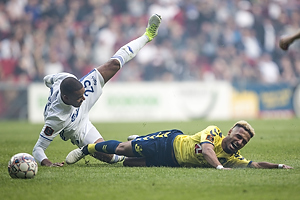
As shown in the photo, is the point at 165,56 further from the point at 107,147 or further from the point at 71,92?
the point at 107,147

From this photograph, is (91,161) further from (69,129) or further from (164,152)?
(164,152)

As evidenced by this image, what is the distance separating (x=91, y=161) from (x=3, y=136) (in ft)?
17.4

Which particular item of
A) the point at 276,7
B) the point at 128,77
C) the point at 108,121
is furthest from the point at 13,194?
the point at 276,7

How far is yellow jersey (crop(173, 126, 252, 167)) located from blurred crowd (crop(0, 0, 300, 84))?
1286cm

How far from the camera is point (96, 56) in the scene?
19641mm

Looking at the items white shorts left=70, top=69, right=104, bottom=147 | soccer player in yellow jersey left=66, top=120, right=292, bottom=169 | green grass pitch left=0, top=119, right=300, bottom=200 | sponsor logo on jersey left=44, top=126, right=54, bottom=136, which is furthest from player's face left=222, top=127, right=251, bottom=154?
sponsor logo on jersey left=44, top=126, right=54, bottom=136

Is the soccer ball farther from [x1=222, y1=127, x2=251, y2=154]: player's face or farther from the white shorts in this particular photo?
[x1=222, y1=127, x2=251, y2=154]: player's face

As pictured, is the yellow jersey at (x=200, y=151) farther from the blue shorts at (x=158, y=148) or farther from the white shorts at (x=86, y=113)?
the white shorts at (x=86, y=113)

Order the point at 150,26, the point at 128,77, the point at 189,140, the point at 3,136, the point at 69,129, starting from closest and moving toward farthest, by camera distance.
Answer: the point at 189,140, the point at 69,129, the point at 150,26, the point at 3,136, the point at 128,77

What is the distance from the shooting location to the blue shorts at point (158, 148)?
674cm

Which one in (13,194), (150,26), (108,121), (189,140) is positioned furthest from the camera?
(108,121)

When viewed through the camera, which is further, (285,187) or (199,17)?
(199,17)

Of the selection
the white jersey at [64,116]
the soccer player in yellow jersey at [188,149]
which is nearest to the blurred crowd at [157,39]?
the white jersey at [64,116]

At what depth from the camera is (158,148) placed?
6750mm
